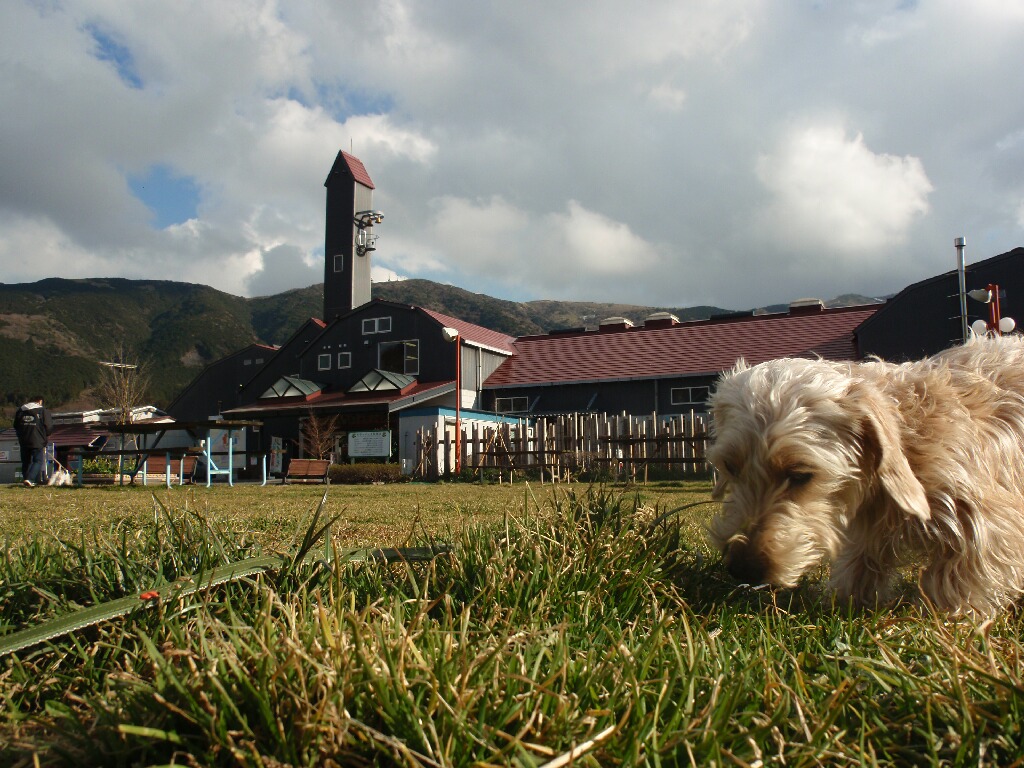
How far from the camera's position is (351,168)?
5681cm

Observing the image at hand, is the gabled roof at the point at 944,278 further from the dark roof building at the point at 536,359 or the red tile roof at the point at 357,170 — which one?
the red tile roof at the point at 357,170

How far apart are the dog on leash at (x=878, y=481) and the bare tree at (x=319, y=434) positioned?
3528cm

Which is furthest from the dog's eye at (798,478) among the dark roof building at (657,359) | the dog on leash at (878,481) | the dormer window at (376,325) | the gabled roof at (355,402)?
the dormer window at (376,325)

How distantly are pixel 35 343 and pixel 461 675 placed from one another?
18506 centimetres

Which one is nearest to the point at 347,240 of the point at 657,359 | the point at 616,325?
the point at 616,325

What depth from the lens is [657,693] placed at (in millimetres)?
1625

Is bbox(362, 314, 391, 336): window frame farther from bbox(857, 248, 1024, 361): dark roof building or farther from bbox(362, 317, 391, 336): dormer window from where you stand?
bbox(857, 248, 1024, 361): dark roof building

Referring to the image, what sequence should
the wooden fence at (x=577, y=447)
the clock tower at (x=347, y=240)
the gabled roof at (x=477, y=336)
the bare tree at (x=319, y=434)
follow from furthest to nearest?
the clock tower at (x=347, y=240) < the gabled roof at (x=477, y=336) < the bare tree at (x=319, y=434) < the wooden fence at (x=577, y=447)

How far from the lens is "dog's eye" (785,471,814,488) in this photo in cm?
311

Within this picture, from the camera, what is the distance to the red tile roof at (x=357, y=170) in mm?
56644

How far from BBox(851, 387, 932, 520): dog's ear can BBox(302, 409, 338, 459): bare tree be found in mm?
35494

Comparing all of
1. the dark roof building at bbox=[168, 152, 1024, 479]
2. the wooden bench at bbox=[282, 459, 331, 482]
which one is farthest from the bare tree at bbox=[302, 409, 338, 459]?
the wooden bench at bbox=[282, 459, 331, 482]

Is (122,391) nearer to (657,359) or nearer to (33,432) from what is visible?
(657,359)

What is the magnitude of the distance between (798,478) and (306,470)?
2413 cm
